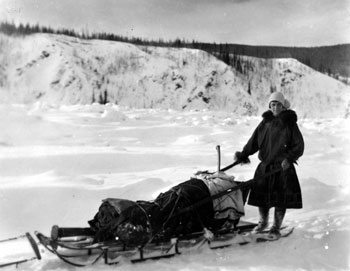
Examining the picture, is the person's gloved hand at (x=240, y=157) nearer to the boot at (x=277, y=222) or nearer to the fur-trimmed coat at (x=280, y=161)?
the fur-trimmed coat at (x=280, y=161)

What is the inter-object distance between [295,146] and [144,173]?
3139mm

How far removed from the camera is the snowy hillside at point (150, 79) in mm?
15617

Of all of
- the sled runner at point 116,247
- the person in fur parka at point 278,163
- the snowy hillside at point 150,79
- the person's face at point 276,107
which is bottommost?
the sled runner at point 116,247

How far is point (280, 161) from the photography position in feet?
13.8

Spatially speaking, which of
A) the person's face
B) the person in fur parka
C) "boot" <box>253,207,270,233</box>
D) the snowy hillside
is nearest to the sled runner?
"boot" <box>253,207,270,233</box>

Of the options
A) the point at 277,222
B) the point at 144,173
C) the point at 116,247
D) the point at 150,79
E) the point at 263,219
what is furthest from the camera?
the point at 150,79

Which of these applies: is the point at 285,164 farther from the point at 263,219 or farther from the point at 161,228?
the point at 161,228

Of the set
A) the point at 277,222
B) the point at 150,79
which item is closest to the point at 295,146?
the point at 277,222

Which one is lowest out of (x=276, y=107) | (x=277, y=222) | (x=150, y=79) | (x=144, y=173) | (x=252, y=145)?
(x=277, y=222)

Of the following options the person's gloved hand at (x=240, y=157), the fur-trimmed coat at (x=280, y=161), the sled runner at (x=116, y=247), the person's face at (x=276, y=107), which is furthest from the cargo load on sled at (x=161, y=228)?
the person's face at (x=276, y=107)

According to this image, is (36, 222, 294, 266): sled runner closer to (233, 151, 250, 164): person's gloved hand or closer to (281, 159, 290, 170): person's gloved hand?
(281, 159, 290, 170): person's gloved hand

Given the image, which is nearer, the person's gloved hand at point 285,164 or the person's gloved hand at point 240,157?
the person's gloved hand at point 285,164

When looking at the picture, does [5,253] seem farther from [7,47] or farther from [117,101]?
[117,101]

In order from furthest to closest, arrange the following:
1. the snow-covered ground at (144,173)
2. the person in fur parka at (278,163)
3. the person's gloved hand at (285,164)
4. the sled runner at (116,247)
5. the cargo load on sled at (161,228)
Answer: the person in fur parka at (278,163)
the person's gloved hand at (285,164)
the snow-covered ground at (144,173)
the cargo load on sled at (161,228)
the sled runner at (116,247)
